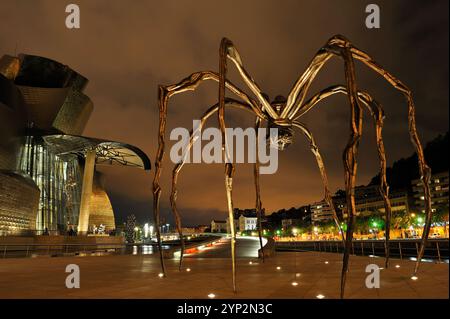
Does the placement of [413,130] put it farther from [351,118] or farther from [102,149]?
[102,149]

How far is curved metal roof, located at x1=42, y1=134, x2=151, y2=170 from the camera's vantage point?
50.3 m

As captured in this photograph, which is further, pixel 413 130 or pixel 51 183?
pixel 51 183

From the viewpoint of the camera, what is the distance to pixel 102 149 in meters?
58.6

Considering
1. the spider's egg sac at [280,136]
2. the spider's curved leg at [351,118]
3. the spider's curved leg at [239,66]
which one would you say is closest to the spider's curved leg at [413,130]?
the spider's curved leg at [351,118]

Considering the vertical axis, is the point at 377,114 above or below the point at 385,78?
below

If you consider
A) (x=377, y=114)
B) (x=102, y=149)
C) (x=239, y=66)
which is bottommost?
(x=377, y=114)

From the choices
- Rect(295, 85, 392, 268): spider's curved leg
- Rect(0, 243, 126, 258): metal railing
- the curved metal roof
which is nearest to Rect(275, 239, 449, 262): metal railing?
Rect(295, 85, 392, 268): spider's curved leg

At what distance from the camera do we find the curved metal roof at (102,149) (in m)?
50.3

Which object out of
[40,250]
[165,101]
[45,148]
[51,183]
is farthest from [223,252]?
[51,183]

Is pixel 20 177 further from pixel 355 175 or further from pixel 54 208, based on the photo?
pixel 355 175

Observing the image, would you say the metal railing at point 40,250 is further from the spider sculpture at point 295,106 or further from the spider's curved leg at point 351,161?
the spider's curved leg at point 351,161

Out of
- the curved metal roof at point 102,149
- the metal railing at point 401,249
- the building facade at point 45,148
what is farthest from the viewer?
the curved metal roof at point 102,149

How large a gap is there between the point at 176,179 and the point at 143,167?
201 ft
